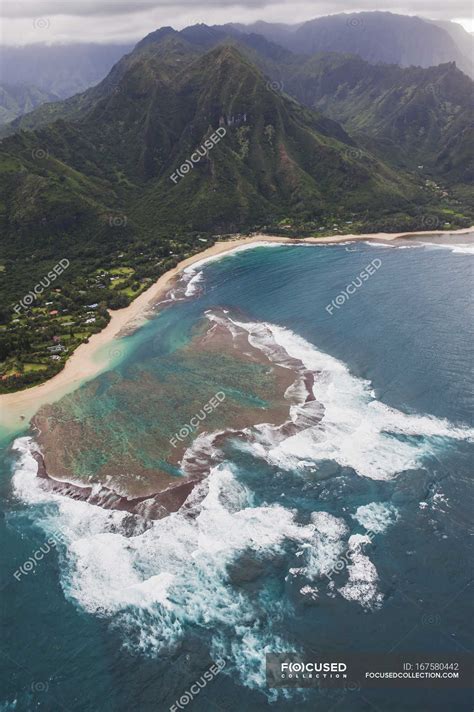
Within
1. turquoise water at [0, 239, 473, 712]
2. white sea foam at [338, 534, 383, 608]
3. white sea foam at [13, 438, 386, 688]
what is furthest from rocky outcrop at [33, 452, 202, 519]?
white sea foam at [338, 534, 383, 608]

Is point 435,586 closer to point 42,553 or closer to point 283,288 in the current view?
point 42,553

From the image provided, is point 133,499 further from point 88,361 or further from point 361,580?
point 88,361

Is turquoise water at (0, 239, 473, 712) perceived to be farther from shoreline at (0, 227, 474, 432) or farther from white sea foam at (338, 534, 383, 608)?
shoreline at (0, 227, 474, 432)

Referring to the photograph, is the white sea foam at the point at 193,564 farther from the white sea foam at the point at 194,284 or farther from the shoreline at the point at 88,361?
the white sea foam at the point at 194,284

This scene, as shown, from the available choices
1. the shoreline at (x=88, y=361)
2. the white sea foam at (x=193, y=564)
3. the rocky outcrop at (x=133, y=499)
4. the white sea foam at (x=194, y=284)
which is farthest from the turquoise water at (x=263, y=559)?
the white sea foam at (x=194, y=284)

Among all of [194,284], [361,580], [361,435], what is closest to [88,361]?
[194,284]

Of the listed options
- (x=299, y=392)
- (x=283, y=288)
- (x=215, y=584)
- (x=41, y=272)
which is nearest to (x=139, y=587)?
(x=215, y=584)
